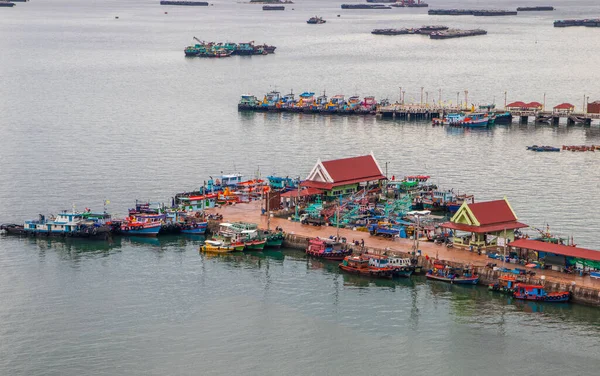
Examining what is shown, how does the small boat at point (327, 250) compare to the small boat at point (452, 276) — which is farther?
the small boat at point (327, 250)

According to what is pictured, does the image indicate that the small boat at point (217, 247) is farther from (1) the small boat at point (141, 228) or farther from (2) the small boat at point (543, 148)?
(2) the small boat at point (543, 148)

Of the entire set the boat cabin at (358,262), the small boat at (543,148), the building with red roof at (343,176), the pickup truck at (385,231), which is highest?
the small boat at (543,148)

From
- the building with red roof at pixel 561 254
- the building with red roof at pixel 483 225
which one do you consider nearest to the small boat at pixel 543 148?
the building with red roof at pixel 483 225

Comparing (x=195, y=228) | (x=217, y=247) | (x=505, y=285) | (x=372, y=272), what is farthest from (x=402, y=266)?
(x=195, y=228)

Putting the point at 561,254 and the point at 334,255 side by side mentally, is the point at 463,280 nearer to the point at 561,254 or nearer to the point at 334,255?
the point at 561,254

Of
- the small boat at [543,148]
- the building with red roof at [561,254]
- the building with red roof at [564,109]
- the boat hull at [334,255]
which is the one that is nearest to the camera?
the building with red roof at [561,254]

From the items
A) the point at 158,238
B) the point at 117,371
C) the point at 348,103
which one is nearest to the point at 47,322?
the point at 117,371
